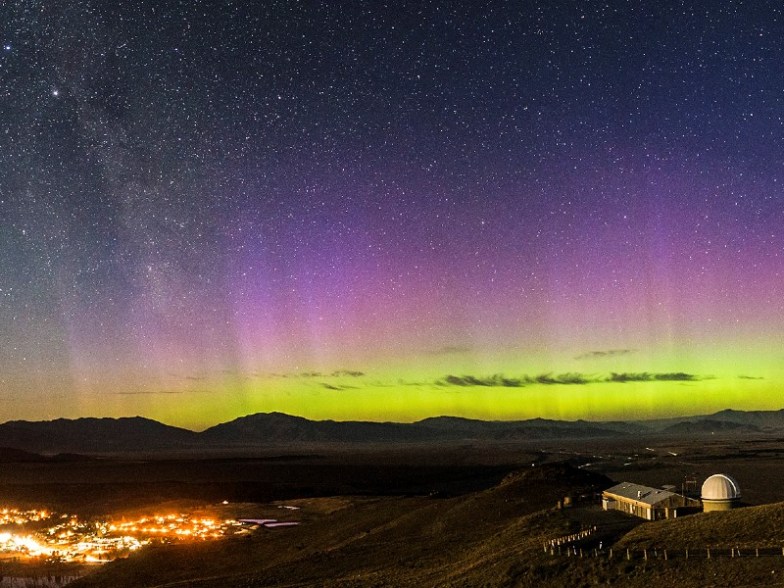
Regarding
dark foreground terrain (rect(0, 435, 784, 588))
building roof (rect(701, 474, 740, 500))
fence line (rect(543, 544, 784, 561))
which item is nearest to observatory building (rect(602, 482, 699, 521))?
dark foreground terrain (rect(0, 435, 784, 588))

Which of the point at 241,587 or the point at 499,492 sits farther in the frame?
the point at 499,492

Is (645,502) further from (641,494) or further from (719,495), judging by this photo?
(719,495)

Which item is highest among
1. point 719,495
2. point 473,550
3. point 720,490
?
point 720,490

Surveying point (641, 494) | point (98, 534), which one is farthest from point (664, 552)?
point (98, 534)

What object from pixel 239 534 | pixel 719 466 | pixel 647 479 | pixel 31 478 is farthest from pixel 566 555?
pixel 31 478

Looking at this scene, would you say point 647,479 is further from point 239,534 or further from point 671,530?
point 671,530

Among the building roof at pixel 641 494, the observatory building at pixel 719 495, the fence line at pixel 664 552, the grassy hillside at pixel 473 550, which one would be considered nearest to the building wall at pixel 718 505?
the observatory building at pixel 719 495

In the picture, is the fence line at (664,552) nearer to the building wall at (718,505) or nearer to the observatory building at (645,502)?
the observatory building at (645,502)
